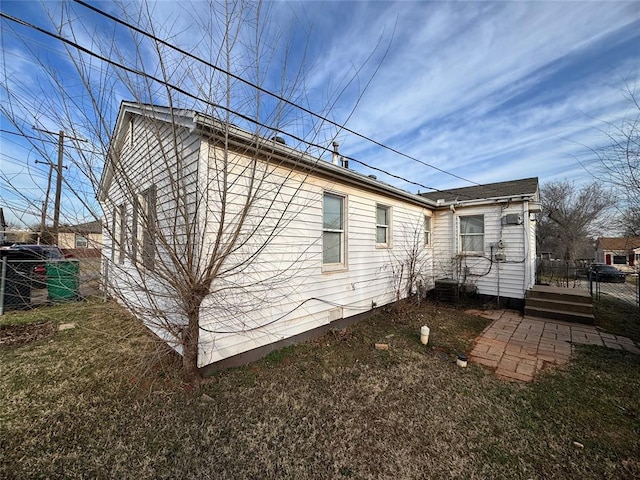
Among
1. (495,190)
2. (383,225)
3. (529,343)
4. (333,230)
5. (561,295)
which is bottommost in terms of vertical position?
(529,343)

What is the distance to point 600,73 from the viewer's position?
4727 millimetres

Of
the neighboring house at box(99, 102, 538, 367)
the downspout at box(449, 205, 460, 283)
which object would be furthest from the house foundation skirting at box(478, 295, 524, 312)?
the downspout at box(449, 205, 460, 283)

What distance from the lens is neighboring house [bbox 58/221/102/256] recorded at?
274 centimetres

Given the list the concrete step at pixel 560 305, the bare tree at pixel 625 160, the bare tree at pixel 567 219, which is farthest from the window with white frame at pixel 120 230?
the bare tree at pixel 567 219

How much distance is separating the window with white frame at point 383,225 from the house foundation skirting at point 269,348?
6.99 feet

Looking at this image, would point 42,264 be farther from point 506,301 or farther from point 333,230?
point 506,301

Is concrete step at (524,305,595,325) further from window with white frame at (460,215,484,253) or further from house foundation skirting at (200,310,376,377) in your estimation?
house foundation skirting at (200,310,376,377)

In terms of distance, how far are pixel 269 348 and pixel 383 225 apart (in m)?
4.19

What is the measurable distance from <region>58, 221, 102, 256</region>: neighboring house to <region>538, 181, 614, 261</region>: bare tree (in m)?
32.4

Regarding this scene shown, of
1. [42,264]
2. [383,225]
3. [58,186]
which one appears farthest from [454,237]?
[42,264]

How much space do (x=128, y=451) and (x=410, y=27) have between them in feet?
22.9

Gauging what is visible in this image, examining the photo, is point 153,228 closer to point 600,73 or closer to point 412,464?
point 412,464

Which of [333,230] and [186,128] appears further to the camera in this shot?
[333,230]

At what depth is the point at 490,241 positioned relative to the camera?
7805mm
